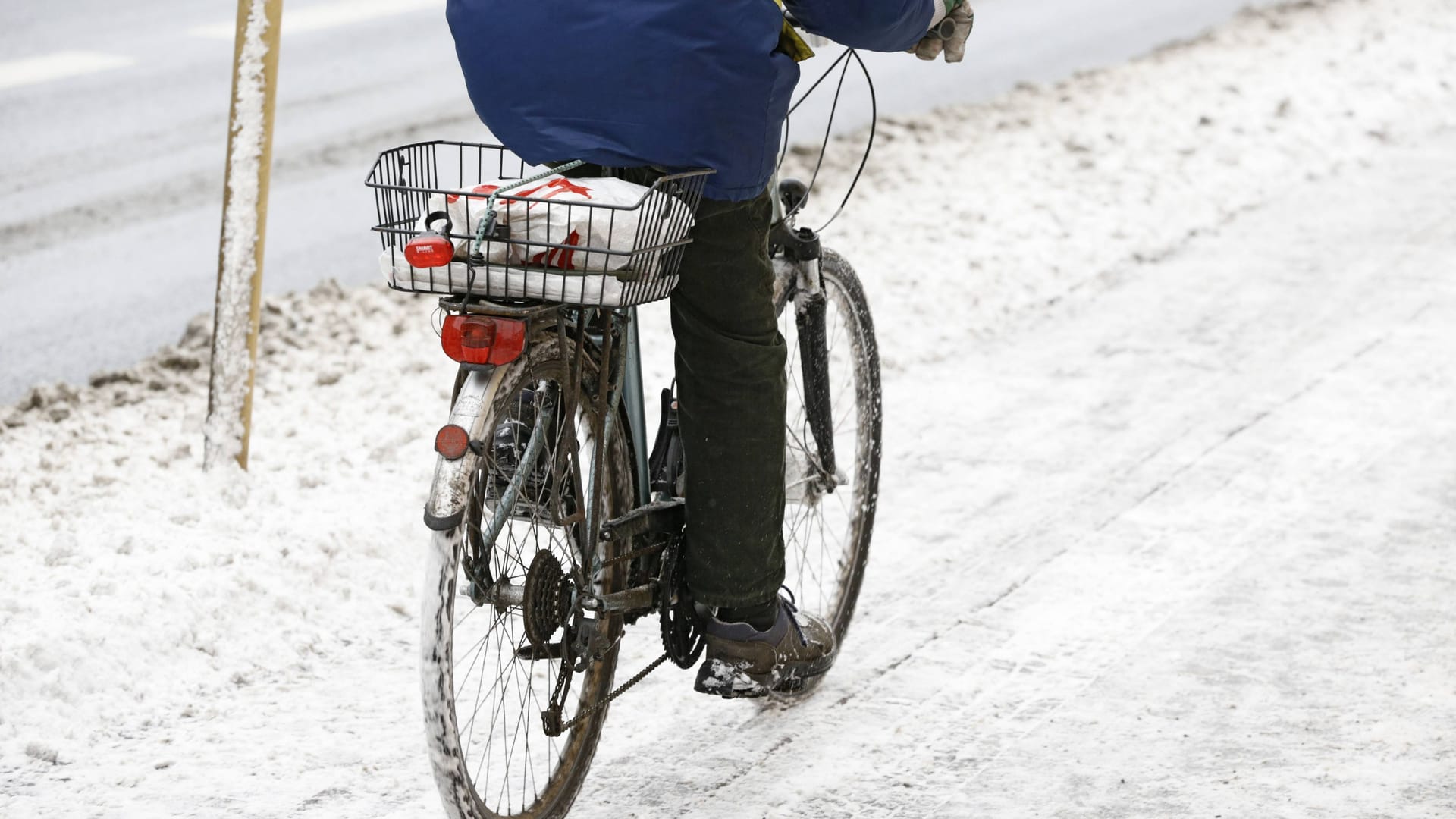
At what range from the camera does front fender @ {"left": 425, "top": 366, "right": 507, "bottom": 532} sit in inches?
107

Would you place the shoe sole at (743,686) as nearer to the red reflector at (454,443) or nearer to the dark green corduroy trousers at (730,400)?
the dark green corduroy trousers at (730,400)

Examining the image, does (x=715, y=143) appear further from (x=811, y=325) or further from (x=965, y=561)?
(x=965, y=561)

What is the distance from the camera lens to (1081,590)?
4.45 metres

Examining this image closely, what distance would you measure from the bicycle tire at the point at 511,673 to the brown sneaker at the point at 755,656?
0.20 m

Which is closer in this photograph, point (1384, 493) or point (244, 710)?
point (244, 710)

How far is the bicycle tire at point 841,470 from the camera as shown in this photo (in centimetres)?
398

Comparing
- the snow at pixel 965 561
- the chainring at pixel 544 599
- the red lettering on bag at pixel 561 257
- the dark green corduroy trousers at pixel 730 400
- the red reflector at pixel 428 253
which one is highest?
the red reflector at pixel 428 253

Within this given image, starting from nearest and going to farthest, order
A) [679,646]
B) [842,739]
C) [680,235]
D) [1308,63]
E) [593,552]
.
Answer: [680,235] < [593,552] < [679,646] < [842,739] < [1308,63]

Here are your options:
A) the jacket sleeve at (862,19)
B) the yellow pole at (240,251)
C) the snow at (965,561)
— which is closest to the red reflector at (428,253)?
the jacket sleeve at (862,19)

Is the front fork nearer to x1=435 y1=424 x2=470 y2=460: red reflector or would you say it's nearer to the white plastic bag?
the white plastic bag

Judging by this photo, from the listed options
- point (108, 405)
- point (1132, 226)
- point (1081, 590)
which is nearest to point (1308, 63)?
point (1132, 226)

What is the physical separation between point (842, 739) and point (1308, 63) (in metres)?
8.22

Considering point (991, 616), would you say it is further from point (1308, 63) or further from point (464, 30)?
point (1308, 63)

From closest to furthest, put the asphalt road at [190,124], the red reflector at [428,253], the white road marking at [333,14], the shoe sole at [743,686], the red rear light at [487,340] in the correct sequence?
the red reflector at [428,253], the red rear light at [487,340], the shoe sole at [743,686], the asphalt road at [190,124], the white road marking at [333,14]
